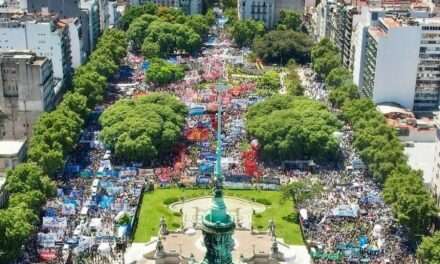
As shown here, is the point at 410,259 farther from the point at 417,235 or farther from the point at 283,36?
the point at 283,36

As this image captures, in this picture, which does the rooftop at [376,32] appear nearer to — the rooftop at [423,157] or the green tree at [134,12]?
the rooftop at [423,157]

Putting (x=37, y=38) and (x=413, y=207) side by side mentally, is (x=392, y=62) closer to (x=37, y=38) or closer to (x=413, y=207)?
(x=413, y=207)

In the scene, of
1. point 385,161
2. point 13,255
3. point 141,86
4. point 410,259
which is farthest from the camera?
point 141,86

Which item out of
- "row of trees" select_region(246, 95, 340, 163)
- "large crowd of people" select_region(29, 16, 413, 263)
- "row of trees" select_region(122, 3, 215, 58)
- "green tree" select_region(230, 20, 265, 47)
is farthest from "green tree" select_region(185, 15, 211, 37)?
"row of trees" select_region(246, 95, 340, 163)

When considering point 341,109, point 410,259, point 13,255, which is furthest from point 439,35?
point 13,255

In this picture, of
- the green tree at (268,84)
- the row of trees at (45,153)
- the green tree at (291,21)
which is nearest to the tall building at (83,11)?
the row of trees at (45,153)
